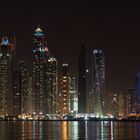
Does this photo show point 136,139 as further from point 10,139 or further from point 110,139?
point 10,139

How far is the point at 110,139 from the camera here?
73062 millimetres

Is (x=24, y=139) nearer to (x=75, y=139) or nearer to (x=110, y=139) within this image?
(x=75, y=139)

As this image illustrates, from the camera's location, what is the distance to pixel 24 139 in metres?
73.1

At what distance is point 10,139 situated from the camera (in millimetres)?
72938

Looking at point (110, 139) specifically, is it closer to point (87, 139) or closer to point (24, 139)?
point (87, 139)

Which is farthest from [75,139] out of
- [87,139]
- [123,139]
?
[123,139]

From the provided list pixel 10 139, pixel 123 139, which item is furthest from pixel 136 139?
pixel 10 139

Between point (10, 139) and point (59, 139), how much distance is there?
741cm

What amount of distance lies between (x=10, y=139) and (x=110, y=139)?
15.1 m

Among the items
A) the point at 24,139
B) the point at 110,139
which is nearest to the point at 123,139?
the point at 110,139

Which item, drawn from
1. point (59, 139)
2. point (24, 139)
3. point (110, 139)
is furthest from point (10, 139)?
point (110, 139)

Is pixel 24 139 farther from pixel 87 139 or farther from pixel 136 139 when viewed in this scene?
pixel 136 139

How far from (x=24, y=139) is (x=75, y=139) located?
7.74 meters

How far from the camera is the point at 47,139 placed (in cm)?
7425
